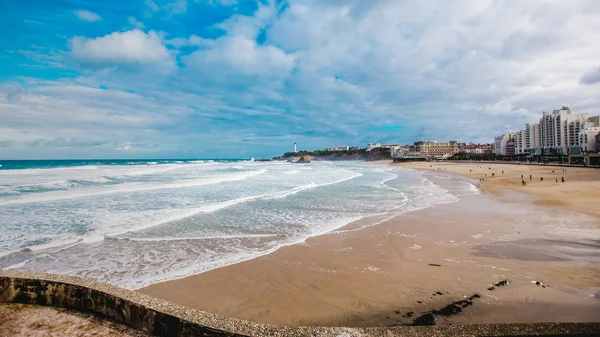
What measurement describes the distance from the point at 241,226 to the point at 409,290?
7235 millimetres

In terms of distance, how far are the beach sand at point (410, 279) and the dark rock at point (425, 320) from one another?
0.40 ft

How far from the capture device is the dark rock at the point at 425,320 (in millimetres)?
4418

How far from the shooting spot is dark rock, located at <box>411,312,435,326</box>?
4.42 meters

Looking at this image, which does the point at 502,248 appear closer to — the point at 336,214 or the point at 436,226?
the point at 436,226

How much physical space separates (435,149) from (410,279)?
558ft

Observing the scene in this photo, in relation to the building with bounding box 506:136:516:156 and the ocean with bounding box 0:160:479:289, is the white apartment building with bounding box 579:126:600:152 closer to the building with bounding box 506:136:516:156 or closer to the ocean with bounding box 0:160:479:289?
the building with bounding box 506:136:516:156

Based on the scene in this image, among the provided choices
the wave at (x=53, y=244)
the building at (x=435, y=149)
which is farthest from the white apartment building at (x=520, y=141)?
the wave at (x=53, y=244)

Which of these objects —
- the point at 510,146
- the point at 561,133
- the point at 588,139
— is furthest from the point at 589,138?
the point at 510,146

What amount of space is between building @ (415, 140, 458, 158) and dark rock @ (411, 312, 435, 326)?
160782mm

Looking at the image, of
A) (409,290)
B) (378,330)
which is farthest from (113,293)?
(409,290)

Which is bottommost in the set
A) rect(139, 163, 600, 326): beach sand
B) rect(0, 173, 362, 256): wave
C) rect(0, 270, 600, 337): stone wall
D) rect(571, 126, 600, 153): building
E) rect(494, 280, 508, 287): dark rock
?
rect(139, 163, 600, 326): beach sand

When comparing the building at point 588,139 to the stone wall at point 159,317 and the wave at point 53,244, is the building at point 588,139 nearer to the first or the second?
the stone wall at point 159,317

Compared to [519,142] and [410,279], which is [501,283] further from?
[519,142]

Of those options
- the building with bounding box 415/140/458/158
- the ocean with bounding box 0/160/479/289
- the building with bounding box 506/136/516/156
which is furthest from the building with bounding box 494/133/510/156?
the ocean with bounding box 0/160/479/289
